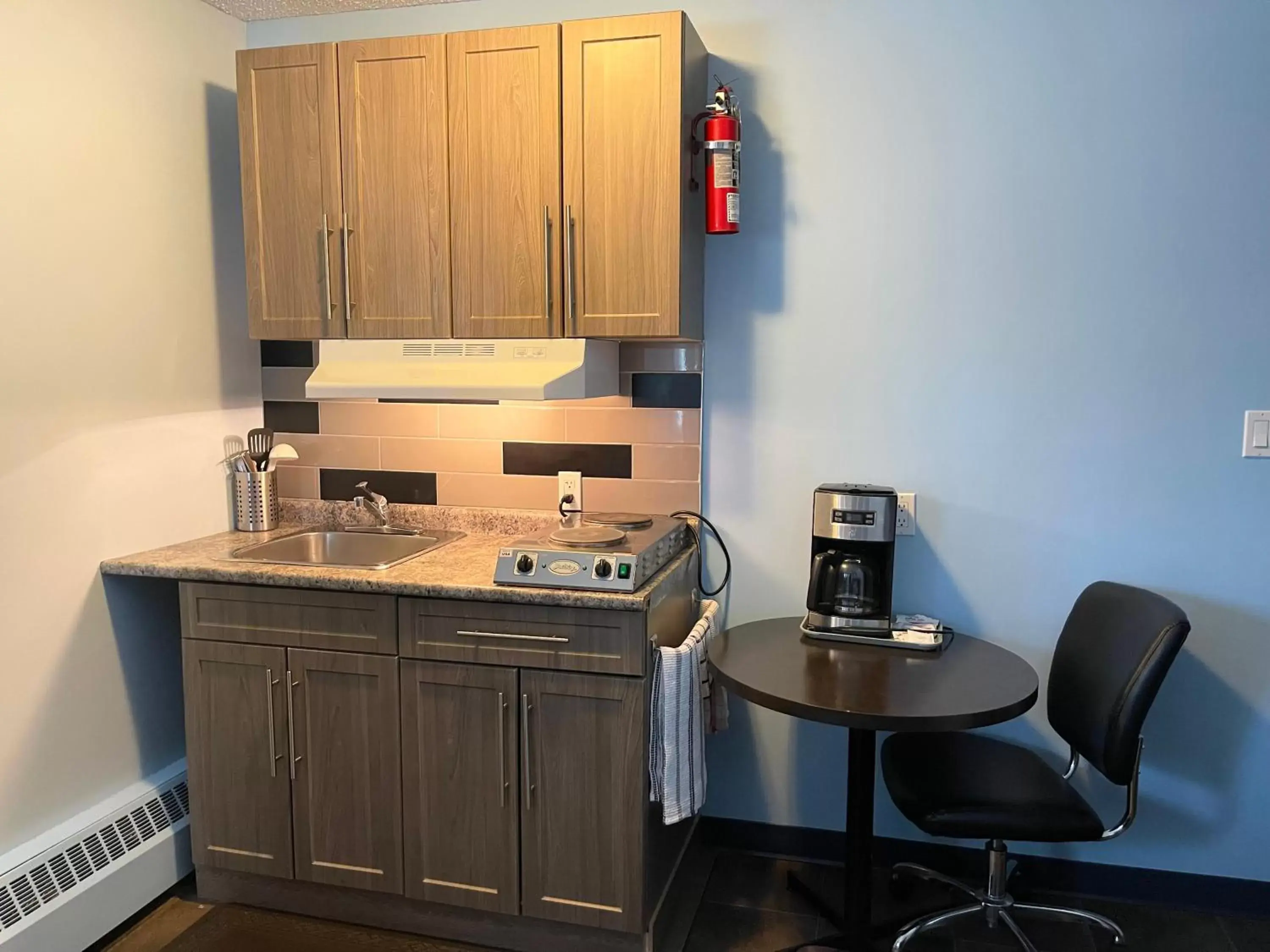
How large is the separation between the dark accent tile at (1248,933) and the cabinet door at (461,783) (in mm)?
Answer: 1774

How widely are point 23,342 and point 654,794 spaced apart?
177 centimetres

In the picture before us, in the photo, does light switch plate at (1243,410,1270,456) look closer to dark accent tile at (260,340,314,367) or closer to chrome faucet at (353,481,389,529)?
chrome faucet at (353,481,389,529)

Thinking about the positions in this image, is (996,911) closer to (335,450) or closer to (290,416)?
(335,450)

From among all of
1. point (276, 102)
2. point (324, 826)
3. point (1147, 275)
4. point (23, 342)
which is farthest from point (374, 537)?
point (1147, 275)

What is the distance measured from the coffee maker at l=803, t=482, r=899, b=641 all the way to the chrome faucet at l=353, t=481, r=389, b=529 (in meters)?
1.28

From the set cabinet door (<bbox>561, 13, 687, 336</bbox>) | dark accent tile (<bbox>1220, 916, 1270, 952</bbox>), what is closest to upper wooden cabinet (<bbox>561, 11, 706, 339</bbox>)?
cabinet door (<bbox>561, 13, 687, 336</bbox>)

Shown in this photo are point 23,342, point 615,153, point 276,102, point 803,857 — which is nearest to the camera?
point 23,342

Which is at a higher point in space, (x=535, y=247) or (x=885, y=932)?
(x=535, y=247)

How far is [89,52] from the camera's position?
2230 mm

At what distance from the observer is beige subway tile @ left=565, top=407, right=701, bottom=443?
101 inches

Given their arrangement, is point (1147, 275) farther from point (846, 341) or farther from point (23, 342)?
point (23, 342)

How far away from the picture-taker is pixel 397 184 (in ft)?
7.75

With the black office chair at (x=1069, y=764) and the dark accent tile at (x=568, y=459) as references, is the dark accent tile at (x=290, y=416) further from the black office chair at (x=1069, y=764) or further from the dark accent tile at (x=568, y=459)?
the black office chair at (x=1069, y=764)

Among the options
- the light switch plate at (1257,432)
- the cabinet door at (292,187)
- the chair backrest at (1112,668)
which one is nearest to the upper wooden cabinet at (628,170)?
the cabinet door at (292,187)
